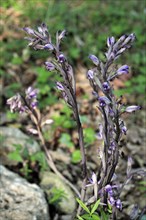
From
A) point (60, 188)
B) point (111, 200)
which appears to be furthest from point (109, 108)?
point (60, 188)

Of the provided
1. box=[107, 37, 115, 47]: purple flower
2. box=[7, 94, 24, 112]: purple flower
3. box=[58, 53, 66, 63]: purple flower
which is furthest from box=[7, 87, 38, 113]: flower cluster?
box=[107, 37, 115, 47]: purple flower

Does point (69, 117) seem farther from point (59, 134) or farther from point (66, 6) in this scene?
point (66, 6)

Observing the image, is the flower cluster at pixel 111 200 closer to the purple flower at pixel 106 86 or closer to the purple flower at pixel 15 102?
the purple flower at pixel 106 86

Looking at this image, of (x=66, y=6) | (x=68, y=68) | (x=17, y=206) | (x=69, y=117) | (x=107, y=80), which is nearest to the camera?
(x=107, y=80)

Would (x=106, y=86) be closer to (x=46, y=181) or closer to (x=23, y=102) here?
(x=23, y=102)

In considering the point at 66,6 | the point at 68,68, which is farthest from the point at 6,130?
the point at 66,6

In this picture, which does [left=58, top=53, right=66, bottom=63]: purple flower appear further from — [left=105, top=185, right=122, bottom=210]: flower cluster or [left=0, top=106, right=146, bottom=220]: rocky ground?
[left=105, top=185, right=122, bottom=210]: flower cluster
